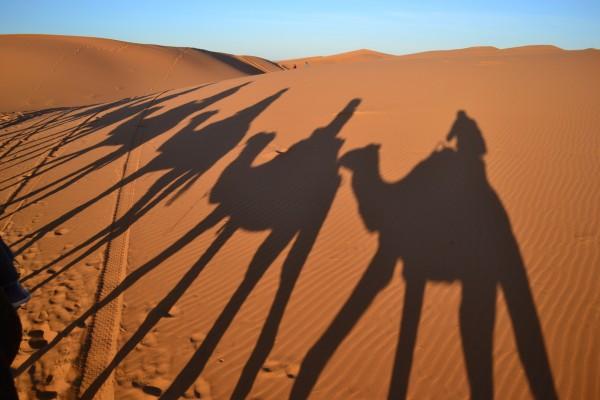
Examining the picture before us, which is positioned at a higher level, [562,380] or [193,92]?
[193,92]

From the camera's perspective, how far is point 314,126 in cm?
986

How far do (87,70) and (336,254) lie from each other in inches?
1399

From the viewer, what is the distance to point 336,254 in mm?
5398

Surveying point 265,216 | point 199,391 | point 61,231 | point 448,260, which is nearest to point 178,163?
point 61,231

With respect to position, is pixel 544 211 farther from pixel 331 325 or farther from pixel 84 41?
pixel 84 41

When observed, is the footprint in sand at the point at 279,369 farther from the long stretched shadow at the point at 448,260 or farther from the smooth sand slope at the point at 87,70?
the smooth sand slope at the point at 87,70

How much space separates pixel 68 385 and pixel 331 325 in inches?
105

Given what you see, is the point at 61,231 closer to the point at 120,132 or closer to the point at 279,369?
the point at 279,369

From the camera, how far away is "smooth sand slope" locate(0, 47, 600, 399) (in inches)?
144

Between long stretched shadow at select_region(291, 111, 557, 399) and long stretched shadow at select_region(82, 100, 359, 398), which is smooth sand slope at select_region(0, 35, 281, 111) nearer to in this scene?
long stretched shadow at select_region(82, 100, 359, 398)

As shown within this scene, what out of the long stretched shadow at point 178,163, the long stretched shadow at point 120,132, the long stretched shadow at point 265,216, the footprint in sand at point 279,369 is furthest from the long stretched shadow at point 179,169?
the footprint in sand at point 279,369

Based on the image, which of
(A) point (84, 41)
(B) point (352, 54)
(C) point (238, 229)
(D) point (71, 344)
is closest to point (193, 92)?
(C) point (238, 229)

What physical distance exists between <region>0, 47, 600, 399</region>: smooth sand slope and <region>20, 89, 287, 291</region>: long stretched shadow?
0.07 m

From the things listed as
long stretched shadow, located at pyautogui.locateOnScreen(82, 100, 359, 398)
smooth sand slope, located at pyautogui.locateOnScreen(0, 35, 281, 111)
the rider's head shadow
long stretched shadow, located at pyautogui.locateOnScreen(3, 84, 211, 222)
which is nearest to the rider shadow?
long stretched shadow, located at pyautogui.locateOnScreen(82, 100, 359, 398)
